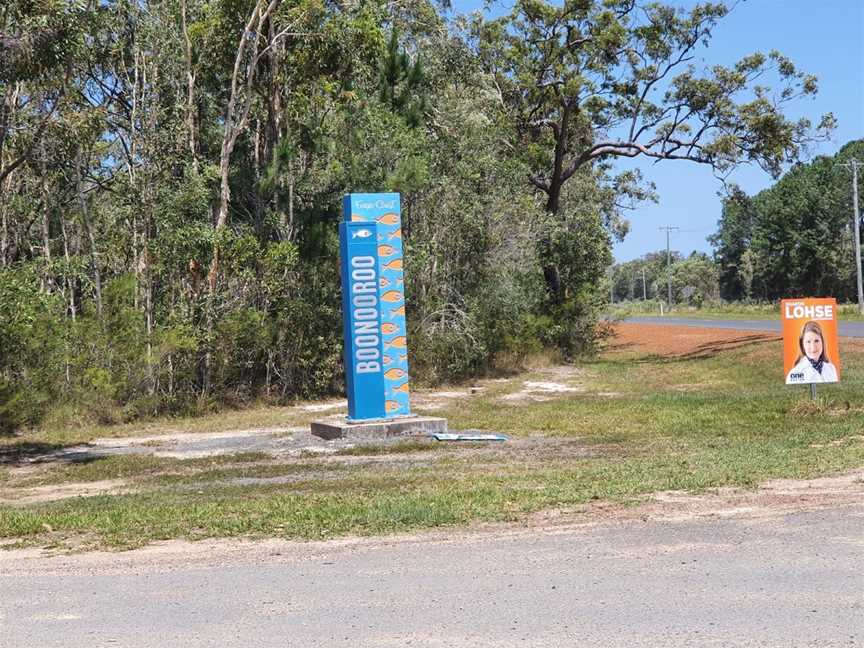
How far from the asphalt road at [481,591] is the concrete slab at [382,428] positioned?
8567 mm

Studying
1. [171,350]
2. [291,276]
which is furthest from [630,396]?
[171,350]

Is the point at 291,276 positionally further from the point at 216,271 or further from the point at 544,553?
the point at 544,553

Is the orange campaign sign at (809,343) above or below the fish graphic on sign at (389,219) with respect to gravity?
below

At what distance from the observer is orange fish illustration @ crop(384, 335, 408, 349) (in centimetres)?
1847

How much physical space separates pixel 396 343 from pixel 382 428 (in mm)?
1725

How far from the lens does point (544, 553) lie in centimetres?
803

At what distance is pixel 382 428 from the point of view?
57.8ft

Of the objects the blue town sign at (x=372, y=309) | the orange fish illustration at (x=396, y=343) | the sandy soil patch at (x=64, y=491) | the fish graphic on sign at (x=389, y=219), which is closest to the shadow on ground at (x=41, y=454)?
the sandy soil patch at (x=64, y=491)

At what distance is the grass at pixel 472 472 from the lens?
31.8ft

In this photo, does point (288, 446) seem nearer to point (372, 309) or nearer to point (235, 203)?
point (372, 309)

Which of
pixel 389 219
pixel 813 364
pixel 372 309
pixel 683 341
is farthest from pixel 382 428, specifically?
pixel 683 341

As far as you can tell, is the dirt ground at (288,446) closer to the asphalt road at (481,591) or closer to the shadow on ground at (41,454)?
the shadow on ground at (41,454)

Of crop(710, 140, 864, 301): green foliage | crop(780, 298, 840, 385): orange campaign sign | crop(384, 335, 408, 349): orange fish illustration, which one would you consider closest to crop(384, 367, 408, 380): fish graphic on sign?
crop(384, 335, 408, 349): orange fish illustration

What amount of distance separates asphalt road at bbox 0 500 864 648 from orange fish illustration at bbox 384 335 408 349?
9631mm
